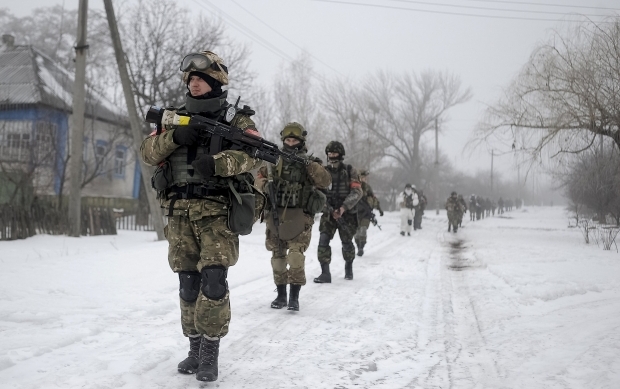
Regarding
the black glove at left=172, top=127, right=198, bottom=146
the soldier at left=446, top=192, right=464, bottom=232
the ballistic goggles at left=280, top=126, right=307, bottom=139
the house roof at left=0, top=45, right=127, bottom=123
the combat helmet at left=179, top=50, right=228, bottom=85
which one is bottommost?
the soldier at left=446, top=192, right=464, bottom=232

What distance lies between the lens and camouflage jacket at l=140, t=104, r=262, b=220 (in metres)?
3.02

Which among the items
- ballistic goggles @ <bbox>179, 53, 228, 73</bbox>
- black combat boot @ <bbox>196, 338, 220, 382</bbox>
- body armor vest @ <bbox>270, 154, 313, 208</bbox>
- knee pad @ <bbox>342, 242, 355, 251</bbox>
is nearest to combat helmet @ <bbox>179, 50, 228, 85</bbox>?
ballistic goggles @ <bbox>179, 53, 228, 73</bbox>

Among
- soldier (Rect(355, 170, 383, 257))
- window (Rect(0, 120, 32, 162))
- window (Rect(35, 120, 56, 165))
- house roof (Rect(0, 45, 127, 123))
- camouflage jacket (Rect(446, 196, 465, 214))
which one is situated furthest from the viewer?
camouflage jacket (Rect(446, 196, 465, 214))

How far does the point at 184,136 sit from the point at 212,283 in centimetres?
93

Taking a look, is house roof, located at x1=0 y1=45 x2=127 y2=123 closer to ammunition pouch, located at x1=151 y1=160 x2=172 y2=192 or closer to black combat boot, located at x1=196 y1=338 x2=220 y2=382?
ammunition pouch, located at x1=151 y1=160 x2=172 y2=192

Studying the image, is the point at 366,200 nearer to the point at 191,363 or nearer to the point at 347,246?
the point at 347,246

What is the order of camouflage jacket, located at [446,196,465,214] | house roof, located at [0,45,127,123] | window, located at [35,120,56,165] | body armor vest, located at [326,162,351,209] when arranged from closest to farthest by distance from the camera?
body armor vest, located at [326,162,351,209]
window, located at [35,120,56,165]
house roof, located at [0,45,127,123]
camouflage jacket, located at [446,196,465,214]

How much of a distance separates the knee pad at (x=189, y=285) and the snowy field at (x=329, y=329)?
0.49 meters

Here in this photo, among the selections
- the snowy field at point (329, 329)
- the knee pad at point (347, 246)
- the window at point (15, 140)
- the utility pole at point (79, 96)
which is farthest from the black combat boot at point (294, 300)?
the window at point (15, 140)

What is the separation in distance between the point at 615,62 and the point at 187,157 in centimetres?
1131

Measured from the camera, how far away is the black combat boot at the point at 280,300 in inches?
206

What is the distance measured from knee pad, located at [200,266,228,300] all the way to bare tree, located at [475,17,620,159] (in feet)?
36.6

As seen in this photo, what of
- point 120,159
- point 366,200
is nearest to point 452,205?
point 366,200

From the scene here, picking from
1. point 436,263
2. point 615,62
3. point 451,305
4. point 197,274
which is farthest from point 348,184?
point 615,62
